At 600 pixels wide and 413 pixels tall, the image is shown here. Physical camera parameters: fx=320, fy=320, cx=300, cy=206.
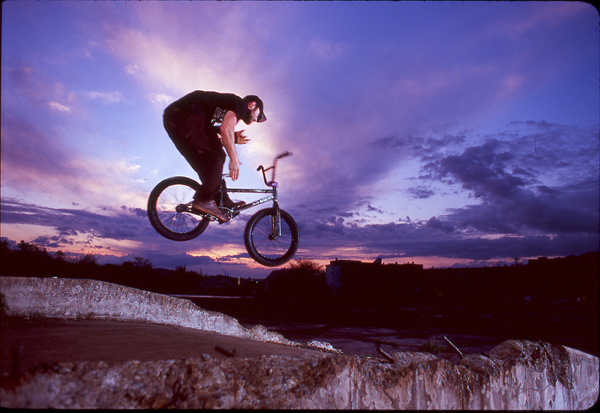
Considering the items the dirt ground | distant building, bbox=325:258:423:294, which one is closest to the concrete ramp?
the dirt ground

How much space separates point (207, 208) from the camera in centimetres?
375

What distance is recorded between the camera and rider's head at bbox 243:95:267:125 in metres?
3.78

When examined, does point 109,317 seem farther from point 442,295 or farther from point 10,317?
point 442,295

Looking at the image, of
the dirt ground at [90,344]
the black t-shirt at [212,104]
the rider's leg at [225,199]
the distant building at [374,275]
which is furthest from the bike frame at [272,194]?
the distant building at [374,275]

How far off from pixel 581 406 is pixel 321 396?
23.3 ft

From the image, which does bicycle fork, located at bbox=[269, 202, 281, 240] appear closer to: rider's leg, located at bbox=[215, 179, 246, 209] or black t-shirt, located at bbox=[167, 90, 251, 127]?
rider's leg, located at bbox=[215, 179, 246, 209]

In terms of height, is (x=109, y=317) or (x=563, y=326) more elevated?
(x=109, y=317)

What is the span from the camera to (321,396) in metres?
2.88

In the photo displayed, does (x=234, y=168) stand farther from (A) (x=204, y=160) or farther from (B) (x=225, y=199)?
(B) (x=225, y=199)

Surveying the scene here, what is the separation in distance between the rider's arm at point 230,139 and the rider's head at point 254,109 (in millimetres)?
265

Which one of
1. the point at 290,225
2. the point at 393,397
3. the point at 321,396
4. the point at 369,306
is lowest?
the point at 369,306

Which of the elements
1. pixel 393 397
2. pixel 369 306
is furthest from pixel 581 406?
pixel 369 306

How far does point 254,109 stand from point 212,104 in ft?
1.58

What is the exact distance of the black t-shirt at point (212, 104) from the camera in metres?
3.62
